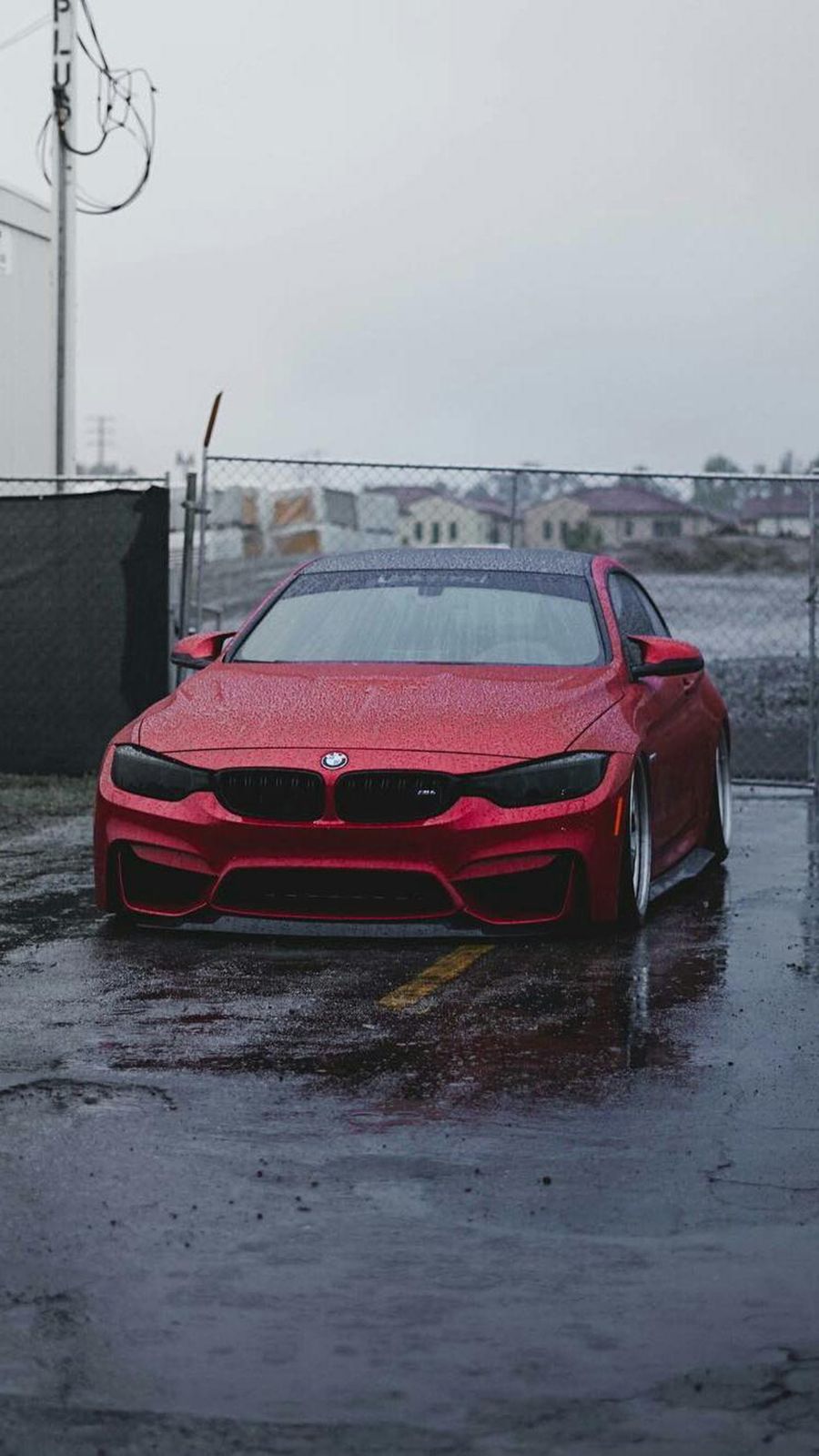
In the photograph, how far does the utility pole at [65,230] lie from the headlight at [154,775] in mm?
10449

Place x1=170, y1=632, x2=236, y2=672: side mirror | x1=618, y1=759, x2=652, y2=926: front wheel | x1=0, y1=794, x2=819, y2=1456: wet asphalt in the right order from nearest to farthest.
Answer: x1=0, y1=794, x2=819, y2=1456: wet asphalt, x1=618, y1=759, x2=652, y2=926: front wheel, x1=170, y1=632, x2=236, y2=672: side mirror

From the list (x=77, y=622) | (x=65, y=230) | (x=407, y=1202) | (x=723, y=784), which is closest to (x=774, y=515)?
(x=65, y=230)

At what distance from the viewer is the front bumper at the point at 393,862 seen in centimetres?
841

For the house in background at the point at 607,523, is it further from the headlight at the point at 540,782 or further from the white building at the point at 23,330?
the headlight at the point at 540,782

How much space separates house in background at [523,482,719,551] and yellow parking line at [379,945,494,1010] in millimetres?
11175

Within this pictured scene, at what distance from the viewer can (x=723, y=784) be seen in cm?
1174

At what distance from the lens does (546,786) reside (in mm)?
8562

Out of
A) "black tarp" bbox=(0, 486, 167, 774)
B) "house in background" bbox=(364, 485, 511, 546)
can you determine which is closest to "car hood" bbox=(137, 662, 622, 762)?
"black tarp" bbox=(0, 486, 167, 774)

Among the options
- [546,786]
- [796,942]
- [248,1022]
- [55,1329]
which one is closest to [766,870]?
[796,942]

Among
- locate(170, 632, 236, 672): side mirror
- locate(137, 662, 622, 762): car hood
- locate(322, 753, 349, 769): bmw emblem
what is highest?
locate(170, 632, 236, 672): side mirror

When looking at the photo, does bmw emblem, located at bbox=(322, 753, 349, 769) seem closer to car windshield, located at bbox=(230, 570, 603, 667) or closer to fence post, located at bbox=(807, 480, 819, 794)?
car windshield, located at bbox=(230, 570, 603, 667)

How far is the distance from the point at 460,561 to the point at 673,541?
11527mm

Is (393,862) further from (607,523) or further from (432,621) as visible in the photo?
(607,523)

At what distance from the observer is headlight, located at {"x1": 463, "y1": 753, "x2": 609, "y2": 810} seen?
334 inches
